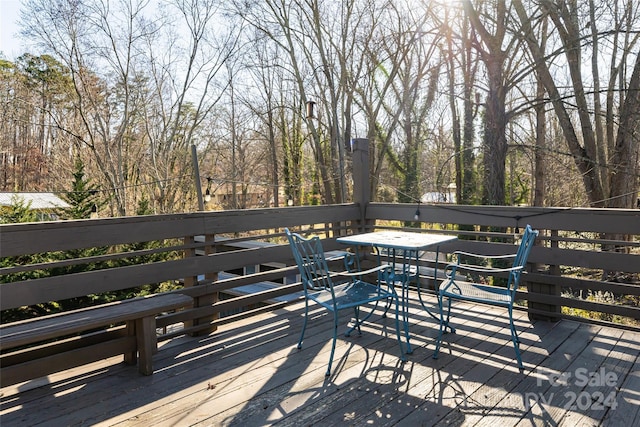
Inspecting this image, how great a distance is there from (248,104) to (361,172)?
10100mm

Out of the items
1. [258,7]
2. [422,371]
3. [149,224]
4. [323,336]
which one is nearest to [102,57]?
[258,7]

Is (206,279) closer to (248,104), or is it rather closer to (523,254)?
(523,254)

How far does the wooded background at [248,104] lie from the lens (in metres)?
9.55

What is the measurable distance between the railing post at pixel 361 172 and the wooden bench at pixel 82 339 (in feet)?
7.36

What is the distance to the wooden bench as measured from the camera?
1.98 m

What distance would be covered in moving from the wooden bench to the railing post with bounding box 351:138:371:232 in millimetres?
2245

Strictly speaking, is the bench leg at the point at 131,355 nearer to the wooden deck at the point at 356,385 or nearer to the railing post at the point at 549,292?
the wooden deck at the point at 356,385

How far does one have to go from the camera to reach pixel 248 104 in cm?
1338

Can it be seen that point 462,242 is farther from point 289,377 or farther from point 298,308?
point 289,377

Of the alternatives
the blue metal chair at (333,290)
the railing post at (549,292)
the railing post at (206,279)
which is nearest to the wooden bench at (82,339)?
the railing post at (206,279)

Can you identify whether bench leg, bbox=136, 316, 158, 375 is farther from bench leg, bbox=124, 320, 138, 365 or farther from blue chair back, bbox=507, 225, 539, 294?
blue chair back, bbox=507, 225, 539, 294

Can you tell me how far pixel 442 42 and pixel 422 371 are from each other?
6.70 meters

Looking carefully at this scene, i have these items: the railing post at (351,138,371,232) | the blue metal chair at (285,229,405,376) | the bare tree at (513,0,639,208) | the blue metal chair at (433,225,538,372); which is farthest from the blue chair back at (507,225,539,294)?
the bare tree at (513,0,639,208)

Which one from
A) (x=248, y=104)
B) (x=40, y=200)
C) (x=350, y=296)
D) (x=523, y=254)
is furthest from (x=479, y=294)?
(x=248, y=104)
